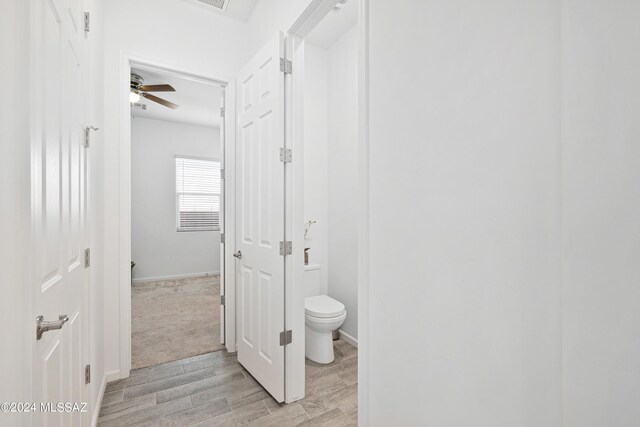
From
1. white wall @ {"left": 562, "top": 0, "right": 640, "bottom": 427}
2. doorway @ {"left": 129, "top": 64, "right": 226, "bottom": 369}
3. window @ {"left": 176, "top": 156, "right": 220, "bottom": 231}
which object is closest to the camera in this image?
white wall @ {"left": 562, "top": 0, "right": 640, "bottom": 427}

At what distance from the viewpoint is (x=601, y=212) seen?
592mm

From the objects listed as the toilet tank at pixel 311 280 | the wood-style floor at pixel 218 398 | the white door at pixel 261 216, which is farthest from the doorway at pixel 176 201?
the white door at pixel 261 216

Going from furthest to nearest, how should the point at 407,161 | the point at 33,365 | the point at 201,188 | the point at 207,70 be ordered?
the point at 201,188 → the point at 207,70 → the point at 407,161 → the point at 33,365

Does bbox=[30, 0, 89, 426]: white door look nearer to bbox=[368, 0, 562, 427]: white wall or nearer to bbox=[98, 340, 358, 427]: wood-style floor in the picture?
bbox=[98, 340, 358, 427]: wood-style floor

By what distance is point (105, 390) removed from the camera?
6.72 feet

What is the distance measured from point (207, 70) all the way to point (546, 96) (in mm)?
2610

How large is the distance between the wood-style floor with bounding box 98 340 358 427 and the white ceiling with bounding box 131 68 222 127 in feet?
9.60

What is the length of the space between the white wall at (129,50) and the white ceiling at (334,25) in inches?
25.0

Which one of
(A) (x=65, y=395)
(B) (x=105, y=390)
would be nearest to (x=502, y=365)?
(A) (x=65, y=395)

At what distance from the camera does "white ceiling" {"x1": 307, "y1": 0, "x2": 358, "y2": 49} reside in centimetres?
255

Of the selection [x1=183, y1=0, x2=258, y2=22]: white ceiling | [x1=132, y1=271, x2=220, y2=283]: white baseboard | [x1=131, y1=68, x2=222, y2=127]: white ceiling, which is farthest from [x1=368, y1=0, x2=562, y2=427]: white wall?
[x1=132, y1=271, x2=220, y2=283]: white baseboard

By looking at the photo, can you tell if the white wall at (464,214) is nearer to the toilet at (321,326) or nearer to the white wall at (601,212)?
the white wall at (601,212)

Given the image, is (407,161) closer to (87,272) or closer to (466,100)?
(466,100)

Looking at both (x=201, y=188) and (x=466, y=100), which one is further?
(x=201, y=188)
